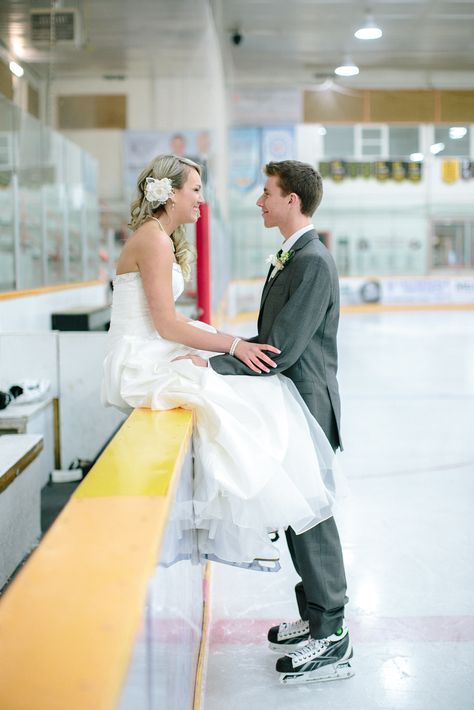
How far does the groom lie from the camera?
2.46m

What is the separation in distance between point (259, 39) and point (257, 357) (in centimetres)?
1560

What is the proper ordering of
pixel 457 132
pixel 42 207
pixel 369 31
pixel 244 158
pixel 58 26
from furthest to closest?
pixel 457 132 < pixel 244 158 < pixel 369 31 < pixel 58 26 < pixel 42 207

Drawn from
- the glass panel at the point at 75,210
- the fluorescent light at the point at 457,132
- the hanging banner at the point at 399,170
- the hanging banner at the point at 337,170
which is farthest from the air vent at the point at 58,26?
the fluorescent light at the point at 457,132

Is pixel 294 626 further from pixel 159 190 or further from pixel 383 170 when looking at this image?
pixel 383 170

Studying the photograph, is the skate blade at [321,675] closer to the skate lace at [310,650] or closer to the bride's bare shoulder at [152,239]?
the skate lace at [310,650]

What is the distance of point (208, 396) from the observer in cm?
224

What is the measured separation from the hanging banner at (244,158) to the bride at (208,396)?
1776cm

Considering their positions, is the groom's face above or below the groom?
above

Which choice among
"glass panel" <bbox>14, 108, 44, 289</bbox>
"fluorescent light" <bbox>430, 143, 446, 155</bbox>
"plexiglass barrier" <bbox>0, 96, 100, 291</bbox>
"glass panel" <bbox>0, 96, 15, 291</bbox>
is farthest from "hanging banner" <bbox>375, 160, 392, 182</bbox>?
"glass panel" <bbox>0, 96, 15, 291</bbox>

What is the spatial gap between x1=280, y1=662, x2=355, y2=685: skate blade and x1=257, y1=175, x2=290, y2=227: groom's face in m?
1.42

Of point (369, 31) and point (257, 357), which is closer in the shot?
point (257, 357)

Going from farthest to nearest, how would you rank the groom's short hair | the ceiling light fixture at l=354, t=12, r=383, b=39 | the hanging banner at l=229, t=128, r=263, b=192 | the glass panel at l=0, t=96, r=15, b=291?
the hanging banner at l=229, t=128, r=263, b=192 → the ceiling light fixture at l=354, t=12, r=383, b=39 → the glass panel at l=0, t=96, r=15, b=291 → the groom's short hair

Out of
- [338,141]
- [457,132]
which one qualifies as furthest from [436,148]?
[338,141]

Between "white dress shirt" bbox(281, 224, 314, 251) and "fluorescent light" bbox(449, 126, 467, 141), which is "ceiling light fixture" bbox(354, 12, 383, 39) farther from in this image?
"white dress shirt" bbox(281, 224, 314, 251)
